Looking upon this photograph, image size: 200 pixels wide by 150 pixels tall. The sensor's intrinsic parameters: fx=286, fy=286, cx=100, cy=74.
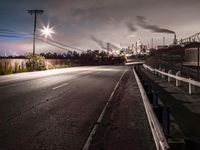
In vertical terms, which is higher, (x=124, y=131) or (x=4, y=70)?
(x=4, y=70)

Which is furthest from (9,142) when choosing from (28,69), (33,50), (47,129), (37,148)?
(33,50)

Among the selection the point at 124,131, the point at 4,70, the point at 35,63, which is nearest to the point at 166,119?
the point at 124,131

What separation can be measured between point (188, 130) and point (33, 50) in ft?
146

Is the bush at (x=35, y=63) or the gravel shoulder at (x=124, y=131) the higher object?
the bush at (x=35, y=63)

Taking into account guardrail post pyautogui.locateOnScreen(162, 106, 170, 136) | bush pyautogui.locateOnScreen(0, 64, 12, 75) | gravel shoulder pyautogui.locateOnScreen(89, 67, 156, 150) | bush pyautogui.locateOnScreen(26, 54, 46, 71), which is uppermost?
bush pyautogui.locateOnScreen(26, 54, 46, 71)

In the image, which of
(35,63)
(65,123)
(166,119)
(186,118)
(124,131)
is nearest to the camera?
(166,119)

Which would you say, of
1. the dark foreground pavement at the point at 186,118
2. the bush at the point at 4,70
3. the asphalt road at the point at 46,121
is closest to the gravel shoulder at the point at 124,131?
the asphalt road at the point at 46,121

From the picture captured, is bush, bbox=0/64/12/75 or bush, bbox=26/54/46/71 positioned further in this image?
bush, bbox=26/54/46/71

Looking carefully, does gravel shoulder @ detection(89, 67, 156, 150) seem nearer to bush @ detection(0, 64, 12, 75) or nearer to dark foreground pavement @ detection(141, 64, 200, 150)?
dark foreground pavement @ detection(141, 64, 200, 150)

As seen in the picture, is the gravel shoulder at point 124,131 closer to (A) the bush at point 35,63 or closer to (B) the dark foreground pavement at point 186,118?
(B) the dark foreground pavement at point 186,118

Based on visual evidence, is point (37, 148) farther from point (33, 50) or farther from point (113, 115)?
point (33, 50)

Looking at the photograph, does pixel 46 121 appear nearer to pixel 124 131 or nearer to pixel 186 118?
Answer: pixel 124 131

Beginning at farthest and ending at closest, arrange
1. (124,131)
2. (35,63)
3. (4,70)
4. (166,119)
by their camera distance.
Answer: (35,63)
(4,70)
(124,131)
(166,119)

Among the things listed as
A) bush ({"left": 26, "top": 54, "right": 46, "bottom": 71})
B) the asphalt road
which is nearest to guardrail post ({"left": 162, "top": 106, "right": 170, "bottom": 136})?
the asphalt road
